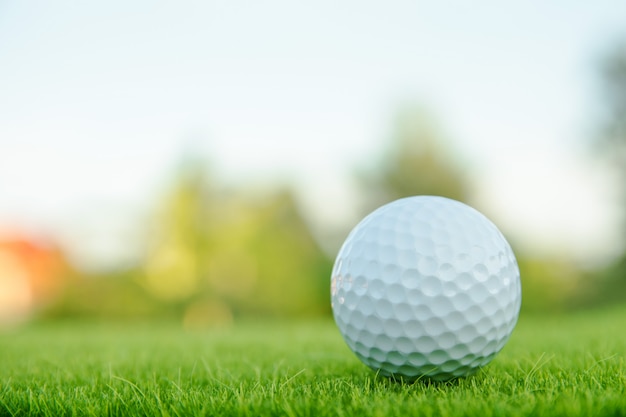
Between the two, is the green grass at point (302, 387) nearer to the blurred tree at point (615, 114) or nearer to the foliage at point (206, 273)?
the foliage at point (206, 273)

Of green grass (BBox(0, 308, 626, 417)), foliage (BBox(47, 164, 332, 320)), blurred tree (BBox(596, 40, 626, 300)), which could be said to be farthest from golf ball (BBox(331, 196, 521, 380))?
blurred tree (BBox(596, 40, 626, 300))

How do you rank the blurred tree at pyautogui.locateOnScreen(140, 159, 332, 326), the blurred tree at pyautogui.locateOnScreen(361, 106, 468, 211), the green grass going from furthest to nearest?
the blurred tree at pyautogui.locateOnScreen(361, 106, 468, 211)
the blurred tree at pyautogui.locateOnScreen(140, 159, 332, 326)
the green grass

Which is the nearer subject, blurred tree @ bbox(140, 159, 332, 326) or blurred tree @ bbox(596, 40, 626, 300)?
blurred tree @ bbox(140, 159, 332, 326)

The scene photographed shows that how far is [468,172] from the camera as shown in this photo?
16641mm

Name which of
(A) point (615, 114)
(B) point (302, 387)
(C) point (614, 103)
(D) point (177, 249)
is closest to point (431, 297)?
(B) point (302, 387)

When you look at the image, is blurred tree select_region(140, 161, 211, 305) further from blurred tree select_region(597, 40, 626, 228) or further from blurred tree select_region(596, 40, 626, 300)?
blurred tree select_region(597, 40, 626, 228)

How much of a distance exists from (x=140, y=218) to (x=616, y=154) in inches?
578

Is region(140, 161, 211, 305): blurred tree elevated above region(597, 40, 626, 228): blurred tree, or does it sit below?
below

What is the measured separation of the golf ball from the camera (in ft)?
8.88

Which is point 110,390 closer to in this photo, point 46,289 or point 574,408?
point 574,408

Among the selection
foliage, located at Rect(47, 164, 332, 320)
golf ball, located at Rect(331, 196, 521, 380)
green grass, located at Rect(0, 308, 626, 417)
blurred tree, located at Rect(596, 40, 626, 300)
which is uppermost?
blurred tree, located at Rect(596, 40, 626, 300)

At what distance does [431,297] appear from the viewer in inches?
106

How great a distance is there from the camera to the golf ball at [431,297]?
2.71 meters

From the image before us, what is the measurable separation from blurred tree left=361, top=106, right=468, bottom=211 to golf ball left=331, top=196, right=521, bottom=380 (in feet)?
45.3
